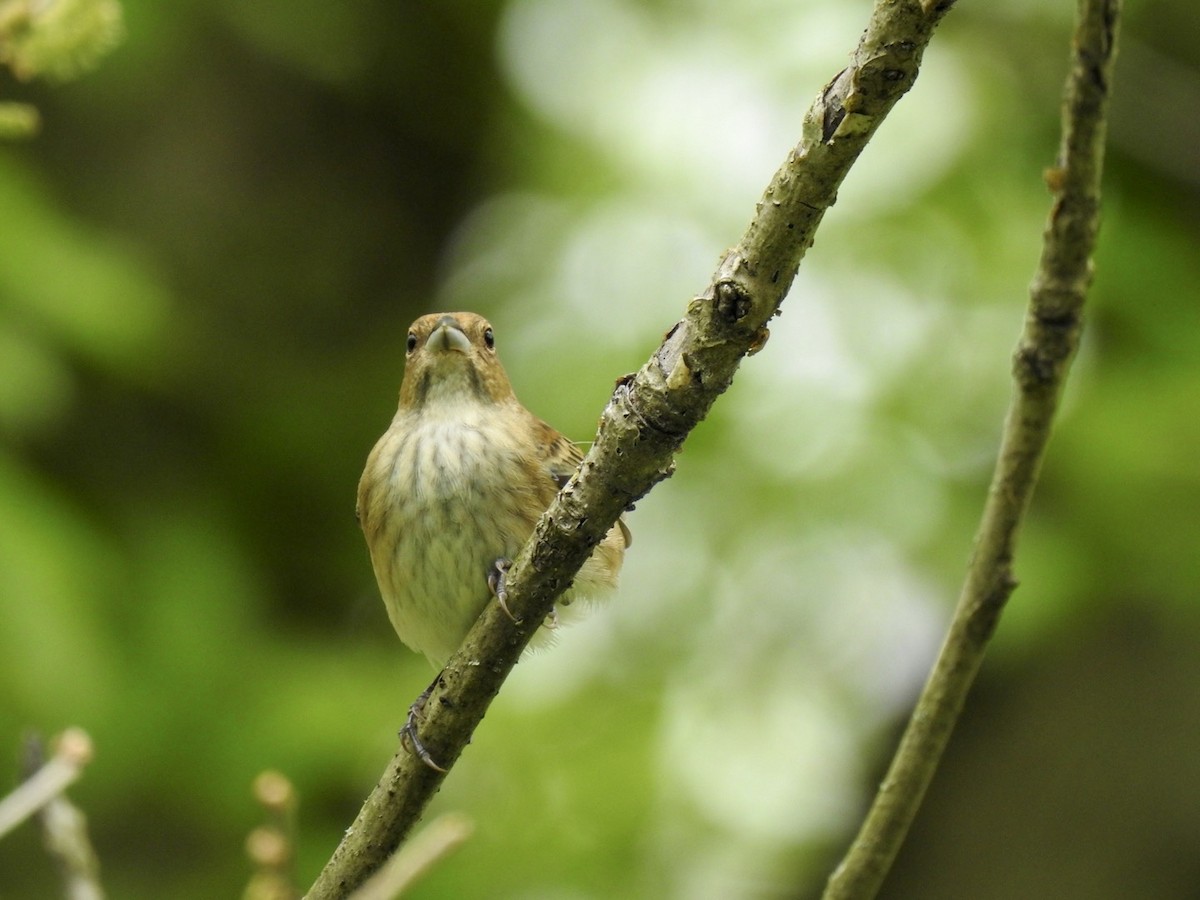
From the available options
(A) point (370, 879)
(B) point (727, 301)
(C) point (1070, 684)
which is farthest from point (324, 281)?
(B) point (727, 301)

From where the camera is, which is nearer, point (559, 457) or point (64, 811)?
point (64, 811)

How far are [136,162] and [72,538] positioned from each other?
3.11 metres

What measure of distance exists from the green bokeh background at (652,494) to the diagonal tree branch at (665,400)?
1944 millimetres

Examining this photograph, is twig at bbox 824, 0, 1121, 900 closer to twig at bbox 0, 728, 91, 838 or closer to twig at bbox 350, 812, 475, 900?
twig at bbox 350, 812, 475, 900

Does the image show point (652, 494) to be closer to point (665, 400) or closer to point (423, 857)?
point (665, 400)

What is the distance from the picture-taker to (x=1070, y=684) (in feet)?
19.6

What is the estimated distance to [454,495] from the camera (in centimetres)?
364

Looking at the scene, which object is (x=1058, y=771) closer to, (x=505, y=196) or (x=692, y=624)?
(x=692, y=624)

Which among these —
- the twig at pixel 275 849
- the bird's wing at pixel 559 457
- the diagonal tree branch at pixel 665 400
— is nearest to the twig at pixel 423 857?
the twig at pixel 275 849

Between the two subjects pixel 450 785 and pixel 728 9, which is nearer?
pixel 450 785

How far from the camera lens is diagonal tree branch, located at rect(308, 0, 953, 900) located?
5.82 feet

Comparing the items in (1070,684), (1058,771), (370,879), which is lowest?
(370,879)

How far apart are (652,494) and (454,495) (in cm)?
233

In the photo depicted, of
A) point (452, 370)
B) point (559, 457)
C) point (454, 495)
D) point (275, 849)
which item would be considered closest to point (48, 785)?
point (275, 849)
